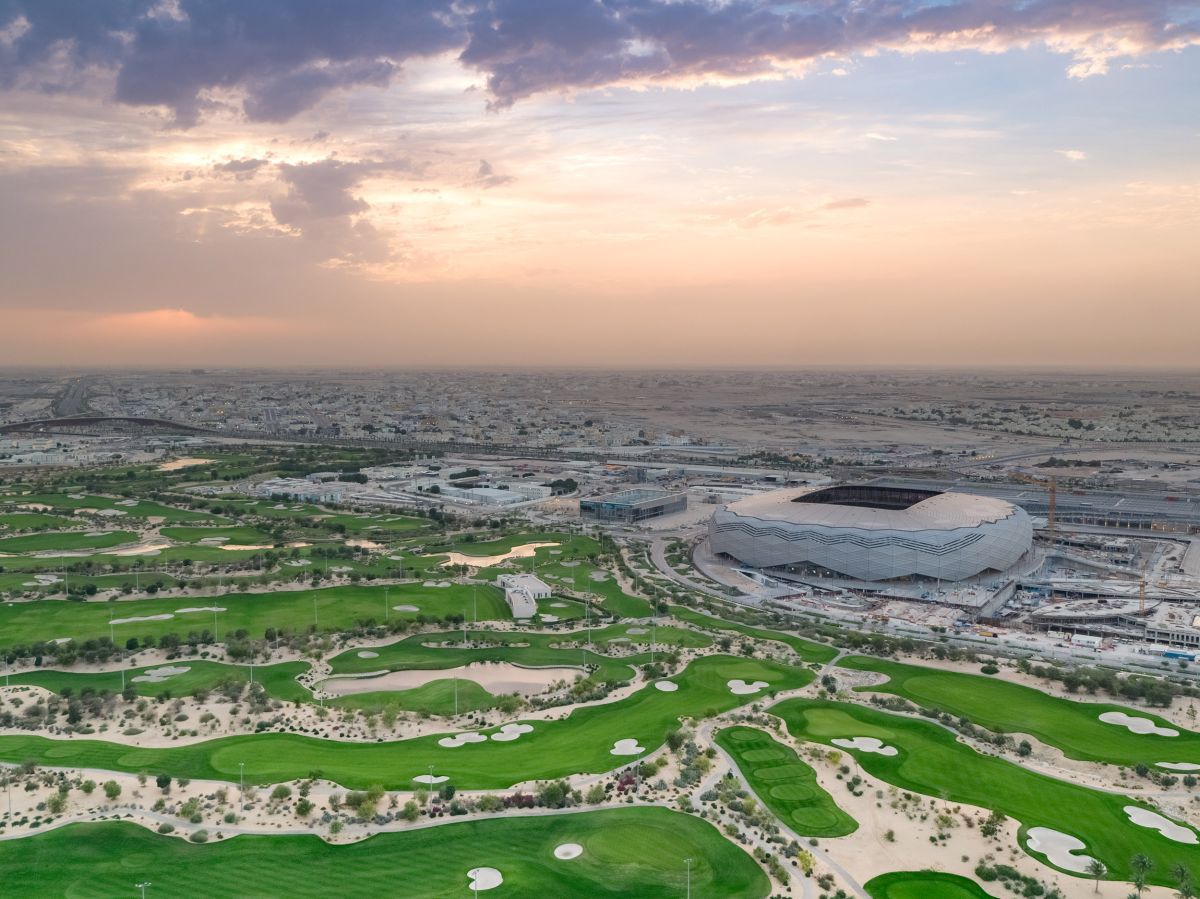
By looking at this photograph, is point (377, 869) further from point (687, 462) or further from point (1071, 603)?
point (687, 462)

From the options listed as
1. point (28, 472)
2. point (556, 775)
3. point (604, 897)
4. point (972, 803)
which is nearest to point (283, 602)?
point (556, 775)

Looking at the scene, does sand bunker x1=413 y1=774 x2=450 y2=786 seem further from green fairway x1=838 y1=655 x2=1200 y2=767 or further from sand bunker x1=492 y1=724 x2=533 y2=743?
green fairway x1=838 y1=655 x2=1200 y2=767

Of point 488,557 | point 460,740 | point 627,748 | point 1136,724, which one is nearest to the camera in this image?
point 627,748

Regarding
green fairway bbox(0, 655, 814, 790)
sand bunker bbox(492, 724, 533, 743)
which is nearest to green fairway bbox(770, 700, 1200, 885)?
green fairway bbox(0, 655, 814, 790)

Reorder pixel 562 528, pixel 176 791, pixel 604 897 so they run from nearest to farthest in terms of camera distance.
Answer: pixel 604 897, pixel 176 791, pixel 562 528

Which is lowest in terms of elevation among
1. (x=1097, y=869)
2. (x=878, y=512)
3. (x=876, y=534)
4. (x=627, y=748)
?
(x=627, y=748)

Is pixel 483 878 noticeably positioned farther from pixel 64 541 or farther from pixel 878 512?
pixel 64 541

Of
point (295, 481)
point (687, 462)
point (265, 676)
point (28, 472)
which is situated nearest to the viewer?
point (265, 676)

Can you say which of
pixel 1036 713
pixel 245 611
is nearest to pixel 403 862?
pixel 1036 713
